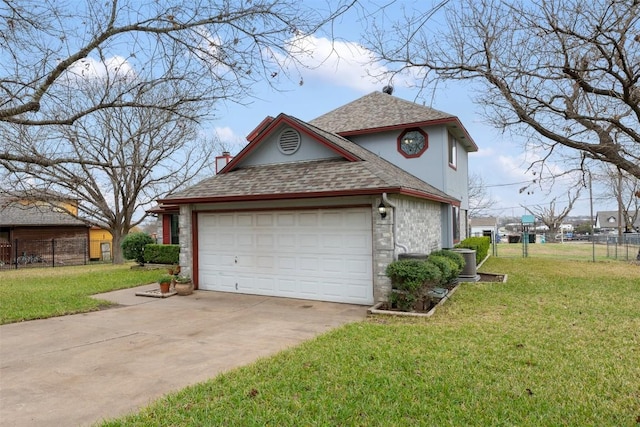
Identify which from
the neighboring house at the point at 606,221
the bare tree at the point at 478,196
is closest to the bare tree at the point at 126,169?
the bare tree at the point at 478,196

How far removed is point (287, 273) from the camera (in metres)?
10.1

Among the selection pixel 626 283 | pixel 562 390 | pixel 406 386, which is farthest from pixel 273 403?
pixel 626 283

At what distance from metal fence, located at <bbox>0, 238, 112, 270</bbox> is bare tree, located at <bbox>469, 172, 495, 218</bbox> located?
39.7 metres

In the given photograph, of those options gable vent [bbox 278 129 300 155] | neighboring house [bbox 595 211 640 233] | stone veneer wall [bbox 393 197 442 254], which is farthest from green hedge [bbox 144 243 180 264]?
neighboring house [bbox 595 211 640 233]

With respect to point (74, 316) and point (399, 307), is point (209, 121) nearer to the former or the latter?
point (74, 316)

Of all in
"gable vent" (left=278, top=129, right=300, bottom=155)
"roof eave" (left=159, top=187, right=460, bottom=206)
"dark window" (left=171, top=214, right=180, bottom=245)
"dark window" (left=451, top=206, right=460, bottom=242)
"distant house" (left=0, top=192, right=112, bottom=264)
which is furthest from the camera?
"distant house" (left=0, top=192, right=112, bottom=264)

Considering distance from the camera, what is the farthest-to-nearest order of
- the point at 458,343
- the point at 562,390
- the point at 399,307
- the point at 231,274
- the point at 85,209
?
the point at 85,209 → the point at 231,274 → the point at 399,307 → the point at 458,343 → the point at 562,390

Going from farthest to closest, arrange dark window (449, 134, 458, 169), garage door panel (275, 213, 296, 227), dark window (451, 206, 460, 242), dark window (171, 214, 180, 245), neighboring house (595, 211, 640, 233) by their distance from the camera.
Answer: neighboring house (595, 211, 640, 233)
dark window (171, 214, 180, 245)
dark window (451, 206, 460, 242)
dark window (449, 134, 458, 169)
garage door panel (275, 213, 296, 227)

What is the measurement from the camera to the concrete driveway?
13.5ft

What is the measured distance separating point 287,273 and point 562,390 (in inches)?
269

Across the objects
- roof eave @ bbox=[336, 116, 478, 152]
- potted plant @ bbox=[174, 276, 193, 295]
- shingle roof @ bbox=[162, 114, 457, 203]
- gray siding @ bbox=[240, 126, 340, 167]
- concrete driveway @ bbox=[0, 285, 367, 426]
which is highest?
roof eave @ bbox=[336, 116, 478, 152]

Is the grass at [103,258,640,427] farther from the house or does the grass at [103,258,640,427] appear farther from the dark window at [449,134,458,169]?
the dark window at [449,134,458,169]

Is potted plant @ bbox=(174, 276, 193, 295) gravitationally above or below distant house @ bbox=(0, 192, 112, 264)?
below

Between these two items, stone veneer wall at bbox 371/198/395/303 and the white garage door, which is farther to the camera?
the white garage door
